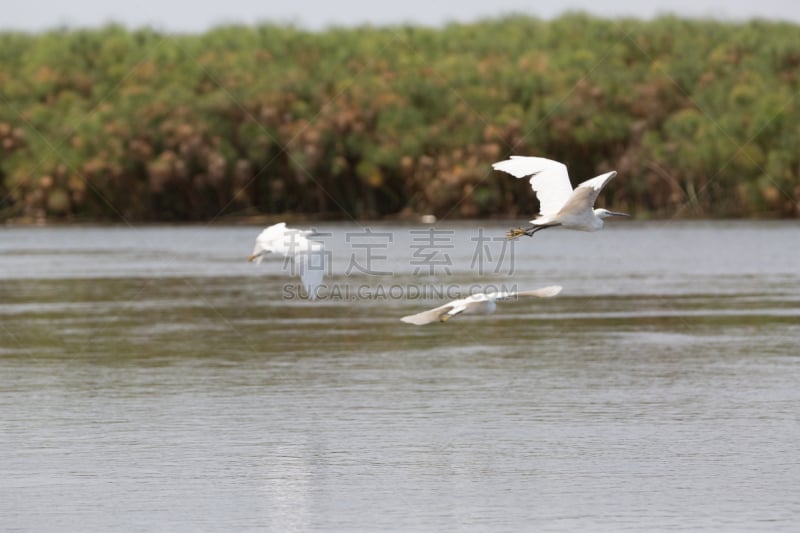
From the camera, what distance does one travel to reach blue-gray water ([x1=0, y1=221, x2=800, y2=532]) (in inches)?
536

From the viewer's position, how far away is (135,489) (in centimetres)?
1435

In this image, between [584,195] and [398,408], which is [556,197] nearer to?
[584,195]

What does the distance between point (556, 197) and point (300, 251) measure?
2738 millimetres

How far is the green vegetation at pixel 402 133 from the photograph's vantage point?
82.2 metres

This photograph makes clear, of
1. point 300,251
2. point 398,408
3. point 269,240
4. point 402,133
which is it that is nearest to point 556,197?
point 300,251

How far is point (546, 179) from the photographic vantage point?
17250 millimetres

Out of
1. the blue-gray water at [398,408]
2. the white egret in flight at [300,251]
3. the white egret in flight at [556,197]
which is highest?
the white egret in flight at [556,197]

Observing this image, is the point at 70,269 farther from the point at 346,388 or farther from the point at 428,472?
the point at 428,472

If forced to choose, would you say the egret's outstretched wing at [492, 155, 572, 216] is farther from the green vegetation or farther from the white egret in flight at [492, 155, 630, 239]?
A: the green vegetation

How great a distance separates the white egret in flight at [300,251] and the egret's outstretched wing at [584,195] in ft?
8.52

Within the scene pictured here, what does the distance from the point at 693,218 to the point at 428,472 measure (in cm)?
6691

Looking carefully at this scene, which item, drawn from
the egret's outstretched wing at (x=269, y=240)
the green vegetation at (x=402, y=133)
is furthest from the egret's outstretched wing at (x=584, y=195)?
the green vegetation at (x=402, y=133)

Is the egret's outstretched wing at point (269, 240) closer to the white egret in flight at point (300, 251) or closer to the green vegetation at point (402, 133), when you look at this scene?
the white egret in flight at point (300, 251)

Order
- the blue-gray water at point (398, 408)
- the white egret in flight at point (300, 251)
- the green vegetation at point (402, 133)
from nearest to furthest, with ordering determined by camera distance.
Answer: the blue-gray water at point (398, 408) → the white egret in flight at point (300, 251) → the green vegetation at point (402, 133)
